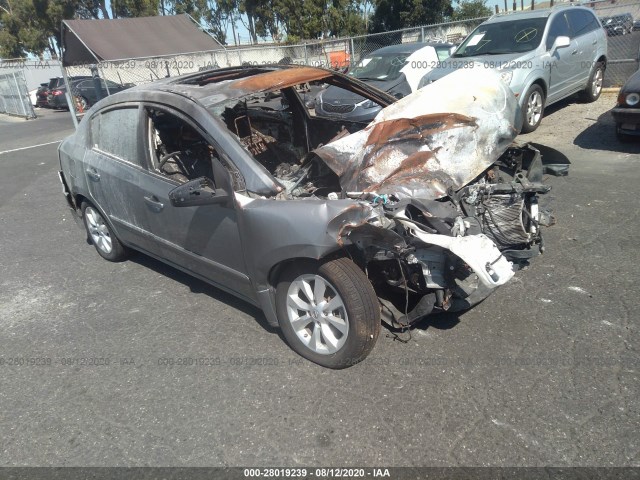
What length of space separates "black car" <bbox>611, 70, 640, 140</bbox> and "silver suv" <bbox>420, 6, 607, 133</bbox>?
1.30 metres

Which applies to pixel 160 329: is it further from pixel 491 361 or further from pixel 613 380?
pixel 613 380

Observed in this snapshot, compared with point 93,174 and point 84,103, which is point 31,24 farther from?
point 93,174

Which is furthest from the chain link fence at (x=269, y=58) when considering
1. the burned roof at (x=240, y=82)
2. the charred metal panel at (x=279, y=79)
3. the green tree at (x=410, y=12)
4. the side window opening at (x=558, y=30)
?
the green tree at (x=410, y=12)

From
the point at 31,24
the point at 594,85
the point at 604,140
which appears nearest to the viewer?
the point at 604,140

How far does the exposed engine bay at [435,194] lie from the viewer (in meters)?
2.71

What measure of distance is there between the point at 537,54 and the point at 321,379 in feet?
22.7

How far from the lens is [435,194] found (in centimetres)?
309

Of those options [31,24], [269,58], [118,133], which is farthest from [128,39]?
[31,24]

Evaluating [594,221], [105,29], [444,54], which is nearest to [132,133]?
[594,221]

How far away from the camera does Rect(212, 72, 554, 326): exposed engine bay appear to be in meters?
2.71

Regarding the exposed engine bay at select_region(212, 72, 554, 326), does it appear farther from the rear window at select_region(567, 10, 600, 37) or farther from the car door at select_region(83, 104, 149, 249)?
the rear window at select_region(567, 10, 600, 37)

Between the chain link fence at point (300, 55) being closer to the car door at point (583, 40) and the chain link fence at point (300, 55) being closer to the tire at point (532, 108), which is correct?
the car door at point (583, 40)

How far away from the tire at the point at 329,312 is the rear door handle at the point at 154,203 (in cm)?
119

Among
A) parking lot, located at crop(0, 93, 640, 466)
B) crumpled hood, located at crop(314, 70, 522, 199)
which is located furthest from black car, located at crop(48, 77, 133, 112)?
crumpled hood, located at crop(314, 70, 522, 199)
